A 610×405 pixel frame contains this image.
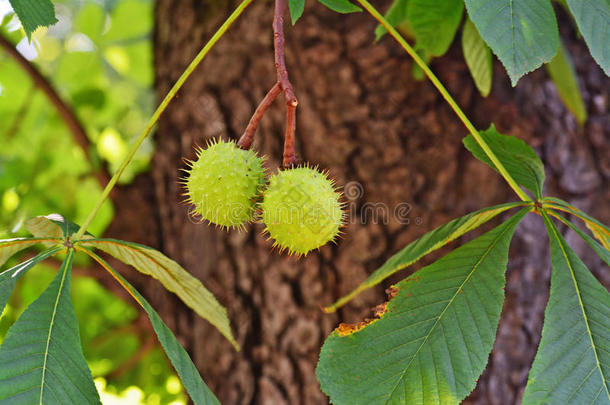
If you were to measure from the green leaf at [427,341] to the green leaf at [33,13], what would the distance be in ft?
2.39

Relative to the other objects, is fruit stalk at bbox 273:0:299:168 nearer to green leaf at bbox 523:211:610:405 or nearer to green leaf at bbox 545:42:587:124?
green leaf at bbox 523:211:610:405

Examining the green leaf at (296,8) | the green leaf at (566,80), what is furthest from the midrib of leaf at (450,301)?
the green leaf at (566,80)

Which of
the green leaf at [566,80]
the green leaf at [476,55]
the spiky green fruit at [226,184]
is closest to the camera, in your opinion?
the spiky green fruit at [226,184]

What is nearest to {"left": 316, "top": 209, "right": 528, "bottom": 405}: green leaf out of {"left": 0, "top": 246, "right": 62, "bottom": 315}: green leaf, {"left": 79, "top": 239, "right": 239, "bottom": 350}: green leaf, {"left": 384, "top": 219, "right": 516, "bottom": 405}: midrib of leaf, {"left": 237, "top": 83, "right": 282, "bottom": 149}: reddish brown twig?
{"left": 384, "top": 219, "right": 516, "bottom": 405}: midrib of leaf

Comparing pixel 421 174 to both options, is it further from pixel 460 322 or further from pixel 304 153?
pixel 460 322

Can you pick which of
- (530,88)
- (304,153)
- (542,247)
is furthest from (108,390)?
(530,88)

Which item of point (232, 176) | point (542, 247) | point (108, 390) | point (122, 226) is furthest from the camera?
point (108, 390)

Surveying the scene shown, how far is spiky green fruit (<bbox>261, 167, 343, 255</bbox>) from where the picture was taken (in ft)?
3.42

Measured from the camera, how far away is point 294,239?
1.08m

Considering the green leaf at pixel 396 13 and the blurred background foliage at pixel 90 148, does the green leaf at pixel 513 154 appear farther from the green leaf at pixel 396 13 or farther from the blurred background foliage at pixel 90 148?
the blurred background foliage at pixel 90 148

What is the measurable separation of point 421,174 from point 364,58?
16.5 inches

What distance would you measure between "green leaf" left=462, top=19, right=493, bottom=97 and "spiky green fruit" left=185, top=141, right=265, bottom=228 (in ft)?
2.19

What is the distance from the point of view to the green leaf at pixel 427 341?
0.82 m

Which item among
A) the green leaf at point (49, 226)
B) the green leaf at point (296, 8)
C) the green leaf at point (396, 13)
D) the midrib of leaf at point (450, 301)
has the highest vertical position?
the green leaf at point (396, 13)
